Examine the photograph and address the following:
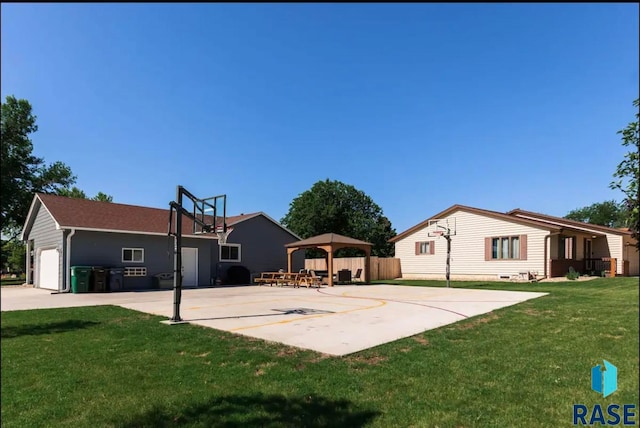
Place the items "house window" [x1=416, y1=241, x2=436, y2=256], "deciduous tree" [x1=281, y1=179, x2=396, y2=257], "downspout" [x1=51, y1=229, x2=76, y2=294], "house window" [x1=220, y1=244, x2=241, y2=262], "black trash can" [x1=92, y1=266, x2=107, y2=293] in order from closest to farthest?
"downspout" [x1=51, y1=229, x2=76, y2=294] < "black trash can" [x1=92, y1=266, x2=107, y2=293] < "house window" [x1=220, y1=244, x2=241, y2=262] < "house window" [x1=416, y1=241, x2=436, y2=256] < "deciduous tree" [x1=281, y1=179, x2=396, y2=257]

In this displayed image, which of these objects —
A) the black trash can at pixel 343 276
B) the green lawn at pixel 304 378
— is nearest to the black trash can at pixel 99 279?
the green lawn at pixel 304 378

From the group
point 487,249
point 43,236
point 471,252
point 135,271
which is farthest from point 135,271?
point 487,249

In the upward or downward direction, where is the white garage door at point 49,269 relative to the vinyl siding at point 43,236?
downward

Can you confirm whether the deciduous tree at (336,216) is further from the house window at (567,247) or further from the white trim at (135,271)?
the white trim at (135,271)

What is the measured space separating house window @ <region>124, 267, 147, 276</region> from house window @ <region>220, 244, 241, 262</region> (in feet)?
17.2

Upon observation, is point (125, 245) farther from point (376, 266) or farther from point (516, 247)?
point (516, 247)

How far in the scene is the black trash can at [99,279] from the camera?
696 inches

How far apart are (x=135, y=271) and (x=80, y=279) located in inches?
110

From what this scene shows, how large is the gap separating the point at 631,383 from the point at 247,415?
13.7 feet

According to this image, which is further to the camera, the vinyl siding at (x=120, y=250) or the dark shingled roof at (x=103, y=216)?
the dark shingled roof at (x=103, y=216)

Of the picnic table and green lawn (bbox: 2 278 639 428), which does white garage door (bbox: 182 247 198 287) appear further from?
green lawn (bbox: 2 278 639 428)

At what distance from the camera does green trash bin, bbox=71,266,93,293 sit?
1714 cm

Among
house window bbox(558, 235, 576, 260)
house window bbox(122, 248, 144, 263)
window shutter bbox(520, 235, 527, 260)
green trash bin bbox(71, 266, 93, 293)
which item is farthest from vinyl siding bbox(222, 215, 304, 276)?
house window bbox(558, 235, 576, 260)

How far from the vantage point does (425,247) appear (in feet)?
93.5
